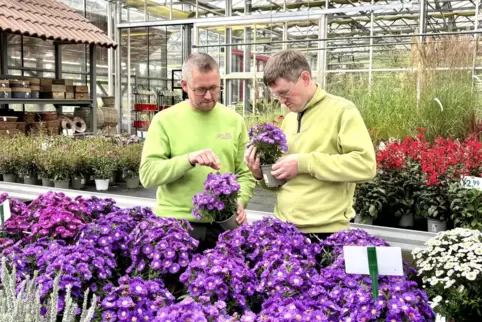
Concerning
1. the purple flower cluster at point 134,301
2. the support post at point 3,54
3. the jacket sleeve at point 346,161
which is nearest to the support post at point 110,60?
the support post at point 3,54

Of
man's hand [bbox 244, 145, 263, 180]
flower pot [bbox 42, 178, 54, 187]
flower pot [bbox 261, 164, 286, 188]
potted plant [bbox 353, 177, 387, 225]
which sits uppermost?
man's hand [bbox 244, 145, 263, 180]

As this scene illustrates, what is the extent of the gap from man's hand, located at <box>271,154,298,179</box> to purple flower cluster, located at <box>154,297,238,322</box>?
1.96ft

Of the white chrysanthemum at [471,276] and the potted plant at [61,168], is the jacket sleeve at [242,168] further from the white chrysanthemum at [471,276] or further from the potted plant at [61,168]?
the potted plant at [61,168]

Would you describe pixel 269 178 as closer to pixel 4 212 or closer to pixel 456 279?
pixel 456 279

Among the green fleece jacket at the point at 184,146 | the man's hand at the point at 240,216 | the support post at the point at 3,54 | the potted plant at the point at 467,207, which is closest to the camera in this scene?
the man's hand at the point at 240,216

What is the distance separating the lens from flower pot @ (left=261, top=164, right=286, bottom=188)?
1.91 meters

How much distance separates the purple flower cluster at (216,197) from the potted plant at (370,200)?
179cm

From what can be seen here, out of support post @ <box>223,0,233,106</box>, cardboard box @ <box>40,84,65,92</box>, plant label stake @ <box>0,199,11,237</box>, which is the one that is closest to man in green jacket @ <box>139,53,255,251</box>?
plant label stake @ <box>0,199,11,237</box>

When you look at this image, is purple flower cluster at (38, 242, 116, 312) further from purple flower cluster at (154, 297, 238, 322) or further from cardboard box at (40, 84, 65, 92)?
cardboard box at (40, 84, 65, 92)

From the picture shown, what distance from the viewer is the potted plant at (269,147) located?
189 centimetres

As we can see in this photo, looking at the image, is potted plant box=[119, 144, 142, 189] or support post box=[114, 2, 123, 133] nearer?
potted plant box=[119, 144, 142, 189]

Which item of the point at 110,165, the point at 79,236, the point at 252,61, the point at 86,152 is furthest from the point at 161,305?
the point at 252,61

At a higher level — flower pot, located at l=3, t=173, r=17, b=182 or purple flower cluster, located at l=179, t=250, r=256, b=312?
purple flower cluster, located at l=179, t=250, r=256, b=312

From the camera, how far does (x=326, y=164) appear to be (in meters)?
1.80
